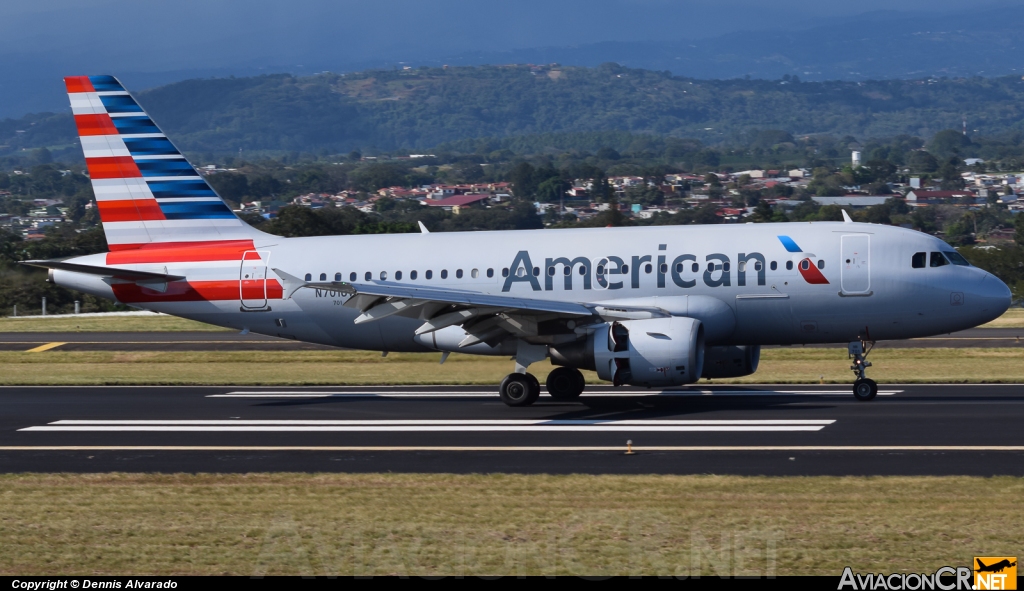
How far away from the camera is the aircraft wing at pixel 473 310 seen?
24.7 metres

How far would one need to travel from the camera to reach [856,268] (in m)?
26.0

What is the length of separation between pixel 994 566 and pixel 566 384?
1549 cm

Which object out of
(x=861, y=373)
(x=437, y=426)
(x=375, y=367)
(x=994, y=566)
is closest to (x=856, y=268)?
(x=861, y=373)

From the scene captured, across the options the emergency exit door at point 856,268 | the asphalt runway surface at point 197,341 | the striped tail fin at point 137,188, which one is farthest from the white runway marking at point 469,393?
the asphalt runway surface at point 197,341

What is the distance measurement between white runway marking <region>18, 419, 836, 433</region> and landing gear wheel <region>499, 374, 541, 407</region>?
1712mm

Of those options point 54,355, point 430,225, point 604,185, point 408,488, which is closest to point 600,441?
point 408,488

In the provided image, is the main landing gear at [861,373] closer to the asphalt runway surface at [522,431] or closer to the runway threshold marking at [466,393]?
the asphalt runway surface at [522,431]

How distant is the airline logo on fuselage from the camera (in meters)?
26.0

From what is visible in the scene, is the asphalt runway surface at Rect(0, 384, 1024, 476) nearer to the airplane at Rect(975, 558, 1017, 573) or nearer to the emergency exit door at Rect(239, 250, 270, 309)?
the emergency exit door at Rect(239, 250, 270, 309)

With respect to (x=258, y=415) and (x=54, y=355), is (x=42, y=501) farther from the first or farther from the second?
(x=54, y=355)

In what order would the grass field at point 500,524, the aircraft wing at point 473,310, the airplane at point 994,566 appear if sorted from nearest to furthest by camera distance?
the airplane at point 994,566 < the grass field at point 500,524 < the aircraft wing at point 473,310

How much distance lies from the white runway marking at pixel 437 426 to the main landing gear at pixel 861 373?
3.10m

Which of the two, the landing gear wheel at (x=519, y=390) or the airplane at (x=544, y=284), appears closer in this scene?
the airplane at (x=544, y=284)

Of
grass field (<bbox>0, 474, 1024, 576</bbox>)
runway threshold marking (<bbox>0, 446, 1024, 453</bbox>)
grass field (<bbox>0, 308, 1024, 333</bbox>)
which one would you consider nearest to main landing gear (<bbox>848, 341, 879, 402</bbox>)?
runway threshold marking (<bbox>0, 446, 1024, 453</bbox>)
